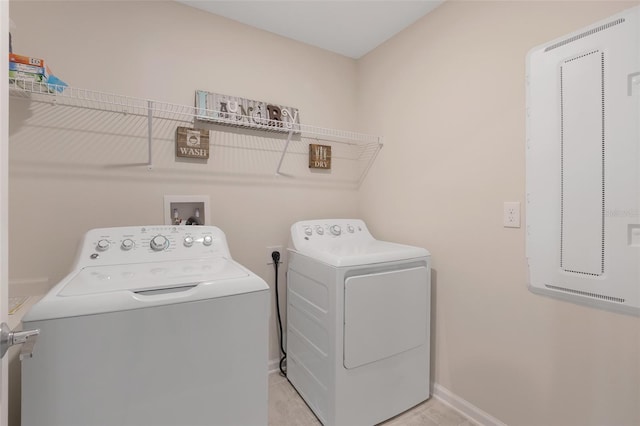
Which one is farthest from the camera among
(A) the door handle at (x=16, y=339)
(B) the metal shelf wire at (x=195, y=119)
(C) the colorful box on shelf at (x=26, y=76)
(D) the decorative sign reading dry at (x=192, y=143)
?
(D) the decorative sign reading dry at (x=192, y=143)

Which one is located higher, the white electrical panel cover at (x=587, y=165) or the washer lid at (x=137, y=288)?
the white electrical panel cover at (x=587, y=165)

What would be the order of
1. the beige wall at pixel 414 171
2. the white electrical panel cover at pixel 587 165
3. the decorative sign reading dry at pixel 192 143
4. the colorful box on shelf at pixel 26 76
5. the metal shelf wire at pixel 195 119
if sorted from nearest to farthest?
the white electrical panel cover at pixel 587 165 < the colorful box on shelf at pixel 26 76 < the beige wall at pixel 414 171 < the metal shelf wire at pixel 195 119 < the decorative sign reading dry at pixel 192 143

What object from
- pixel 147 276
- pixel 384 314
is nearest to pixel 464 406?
pixel 384 314

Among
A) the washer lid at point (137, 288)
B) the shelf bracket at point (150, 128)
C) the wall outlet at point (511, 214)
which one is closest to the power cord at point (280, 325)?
the washer lid at point (137, 288)

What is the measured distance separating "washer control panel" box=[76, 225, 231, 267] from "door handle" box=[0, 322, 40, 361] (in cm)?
68

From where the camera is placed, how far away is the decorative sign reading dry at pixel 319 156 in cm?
223

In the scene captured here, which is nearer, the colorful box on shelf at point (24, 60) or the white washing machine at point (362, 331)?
the colorful box on shelf at point (24, 60)

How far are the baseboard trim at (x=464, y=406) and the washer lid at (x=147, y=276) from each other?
1498 millimetres

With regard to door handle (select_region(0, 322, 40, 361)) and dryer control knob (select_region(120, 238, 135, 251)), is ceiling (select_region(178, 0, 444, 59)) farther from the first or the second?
door handle (select_region(0, 322, 40, 361))

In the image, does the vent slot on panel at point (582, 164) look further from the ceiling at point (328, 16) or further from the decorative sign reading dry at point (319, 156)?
the decorative sign reading dry at point (319, 156)

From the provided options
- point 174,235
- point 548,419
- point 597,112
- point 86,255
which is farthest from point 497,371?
point 86,255

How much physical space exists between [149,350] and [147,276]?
29cm

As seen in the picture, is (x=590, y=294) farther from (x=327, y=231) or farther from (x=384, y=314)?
(x=327, y=231)

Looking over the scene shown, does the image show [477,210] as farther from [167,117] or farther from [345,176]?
[167,117]
